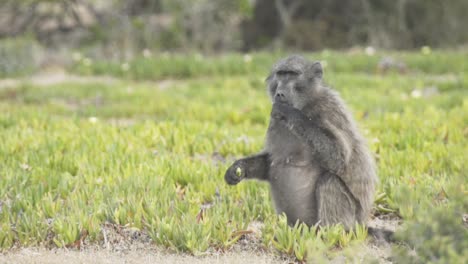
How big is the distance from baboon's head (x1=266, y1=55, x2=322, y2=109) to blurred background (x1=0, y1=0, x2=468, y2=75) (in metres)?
13.4

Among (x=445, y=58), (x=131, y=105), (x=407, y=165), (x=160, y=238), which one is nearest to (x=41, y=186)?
(x=160, y=238)

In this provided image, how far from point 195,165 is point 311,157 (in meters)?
1.63

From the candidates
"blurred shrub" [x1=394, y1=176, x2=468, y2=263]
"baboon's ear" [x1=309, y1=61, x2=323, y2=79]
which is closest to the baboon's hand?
"baboon's ear" [x1=309, y1=61, x2=323, y2=79]

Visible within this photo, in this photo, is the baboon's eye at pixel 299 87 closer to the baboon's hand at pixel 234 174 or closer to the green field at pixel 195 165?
the baboon's hand at pixel 234 174

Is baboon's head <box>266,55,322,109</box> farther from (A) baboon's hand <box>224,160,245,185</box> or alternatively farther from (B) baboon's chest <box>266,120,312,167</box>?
(A) baboon's hand <box>224,160,245,185</box>

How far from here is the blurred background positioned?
1789cm

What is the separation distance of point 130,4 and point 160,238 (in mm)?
16273

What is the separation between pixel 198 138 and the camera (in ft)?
21.6

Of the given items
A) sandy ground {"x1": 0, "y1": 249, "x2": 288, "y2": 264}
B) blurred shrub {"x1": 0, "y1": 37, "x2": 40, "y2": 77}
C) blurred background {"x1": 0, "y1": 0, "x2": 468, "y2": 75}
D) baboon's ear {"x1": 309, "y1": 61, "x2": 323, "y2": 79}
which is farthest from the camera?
blurred background {"x1": 0, "y1": 0, "x2": 468, "y2": 75}

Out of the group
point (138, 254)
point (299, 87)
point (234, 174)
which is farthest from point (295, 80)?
point (138, 254)

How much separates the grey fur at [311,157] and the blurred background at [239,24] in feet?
43.9

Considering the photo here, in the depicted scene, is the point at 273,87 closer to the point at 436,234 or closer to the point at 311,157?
the point at 311,157

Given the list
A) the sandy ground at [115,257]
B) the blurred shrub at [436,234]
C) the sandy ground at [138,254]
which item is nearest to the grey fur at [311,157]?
the sandy ground at [138,254]

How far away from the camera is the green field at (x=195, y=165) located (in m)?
3.95
